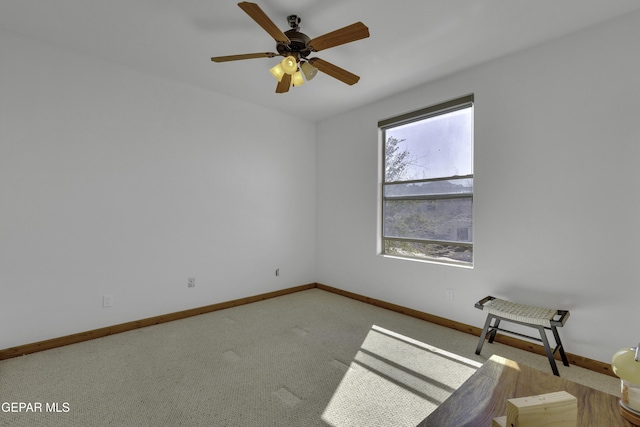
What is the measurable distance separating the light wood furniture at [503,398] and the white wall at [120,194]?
10.2 ft

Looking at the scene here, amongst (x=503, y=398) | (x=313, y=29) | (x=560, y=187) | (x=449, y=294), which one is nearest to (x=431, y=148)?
(x=560, y=187)

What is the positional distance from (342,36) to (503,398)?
209 cm

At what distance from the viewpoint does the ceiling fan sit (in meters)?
1.84

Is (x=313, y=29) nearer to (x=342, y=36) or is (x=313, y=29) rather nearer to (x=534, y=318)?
(x=342, y=36)

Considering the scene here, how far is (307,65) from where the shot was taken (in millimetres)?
2363

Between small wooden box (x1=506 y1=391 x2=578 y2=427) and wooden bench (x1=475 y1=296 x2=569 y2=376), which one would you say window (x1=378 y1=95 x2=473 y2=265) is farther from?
small wooden box (x1=506 y1=391 x2=578 y2=427)

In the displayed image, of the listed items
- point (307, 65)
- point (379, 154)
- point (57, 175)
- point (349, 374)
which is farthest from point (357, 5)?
point (57, 175)

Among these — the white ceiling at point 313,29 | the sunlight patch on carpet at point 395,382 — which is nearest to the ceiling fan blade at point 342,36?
the white ceiling at point 313,29

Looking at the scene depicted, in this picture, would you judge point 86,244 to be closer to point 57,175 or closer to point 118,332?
point 57,175

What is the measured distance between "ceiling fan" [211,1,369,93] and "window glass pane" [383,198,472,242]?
1.72 m

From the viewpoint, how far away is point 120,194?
298 centimetres

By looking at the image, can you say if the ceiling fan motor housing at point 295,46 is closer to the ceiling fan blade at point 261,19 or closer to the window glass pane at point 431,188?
the ceiling fan blade at point 261,19

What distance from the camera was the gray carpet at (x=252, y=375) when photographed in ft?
5.72

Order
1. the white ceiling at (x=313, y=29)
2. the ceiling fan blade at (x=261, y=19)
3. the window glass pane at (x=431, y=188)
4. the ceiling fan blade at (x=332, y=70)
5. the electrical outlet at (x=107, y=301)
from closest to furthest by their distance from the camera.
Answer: the ceiling fan blade at (x=261, y=19), the white ceiling at (x=313, y=29), the ceiling fan blade at (x=332, y=70), the electrical outlet at (x=107, y=301), the window glass pane at (x=431, y=188)
